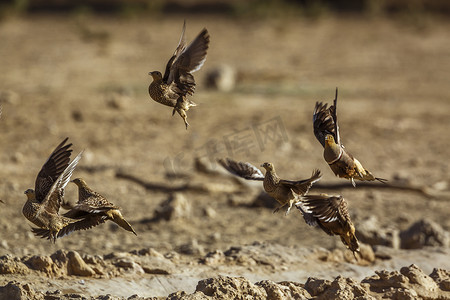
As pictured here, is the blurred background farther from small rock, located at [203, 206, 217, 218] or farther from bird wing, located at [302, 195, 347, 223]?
bird wing, located at [302, 195, 347, 223]

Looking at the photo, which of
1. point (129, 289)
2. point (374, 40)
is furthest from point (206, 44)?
point (374, 40)

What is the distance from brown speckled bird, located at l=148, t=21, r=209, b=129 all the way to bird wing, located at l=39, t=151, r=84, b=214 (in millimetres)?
576

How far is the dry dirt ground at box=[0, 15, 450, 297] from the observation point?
22.7 ft

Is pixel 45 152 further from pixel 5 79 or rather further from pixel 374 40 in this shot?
pixel 374 40

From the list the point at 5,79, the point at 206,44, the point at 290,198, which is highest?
the point at 206,44

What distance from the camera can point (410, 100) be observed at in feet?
49.1

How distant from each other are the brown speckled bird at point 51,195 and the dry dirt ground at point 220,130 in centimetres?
109

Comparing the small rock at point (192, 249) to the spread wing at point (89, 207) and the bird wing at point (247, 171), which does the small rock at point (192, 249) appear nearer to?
the bird wing at point (247, 171)

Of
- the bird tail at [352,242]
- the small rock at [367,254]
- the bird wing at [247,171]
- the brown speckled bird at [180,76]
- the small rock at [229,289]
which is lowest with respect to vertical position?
the small rock at [367,254]

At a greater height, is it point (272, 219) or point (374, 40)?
point (374, 40)

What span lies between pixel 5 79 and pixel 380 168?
7.67 meters

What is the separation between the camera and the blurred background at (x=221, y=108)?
340 inches

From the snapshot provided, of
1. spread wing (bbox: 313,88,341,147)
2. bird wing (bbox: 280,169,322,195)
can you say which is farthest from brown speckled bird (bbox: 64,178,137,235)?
spread wing (bbox: 313,88,341,147)

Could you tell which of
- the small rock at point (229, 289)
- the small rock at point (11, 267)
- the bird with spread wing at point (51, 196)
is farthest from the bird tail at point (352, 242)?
the small rock at point (11, 267)
